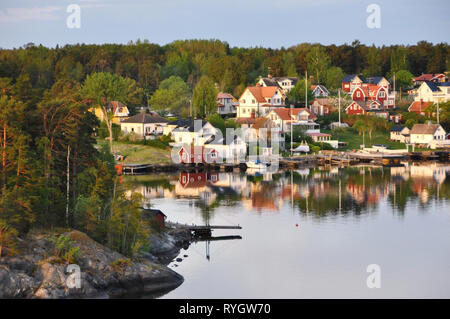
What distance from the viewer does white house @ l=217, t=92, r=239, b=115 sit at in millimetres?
77625

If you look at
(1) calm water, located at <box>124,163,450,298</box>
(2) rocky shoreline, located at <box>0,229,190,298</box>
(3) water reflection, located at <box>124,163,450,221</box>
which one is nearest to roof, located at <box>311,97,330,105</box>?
(3) water reflection, located at <box>124,163,450,221</box>

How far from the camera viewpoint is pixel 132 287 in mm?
24250

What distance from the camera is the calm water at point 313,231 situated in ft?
83.8

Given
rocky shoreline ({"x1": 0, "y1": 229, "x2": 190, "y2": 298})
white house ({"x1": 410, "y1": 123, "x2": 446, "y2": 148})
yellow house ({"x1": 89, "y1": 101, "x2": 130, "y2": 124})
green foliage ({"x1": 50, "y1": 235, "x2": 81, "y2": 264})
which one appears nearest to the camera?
rocky shoreline ({"x1": 0, "y1": 229, "x2": 190, "y2": 298})

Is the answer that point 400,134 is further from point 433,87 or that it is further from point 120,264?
point 120,264

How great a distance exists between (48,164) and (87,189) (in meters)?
1.94

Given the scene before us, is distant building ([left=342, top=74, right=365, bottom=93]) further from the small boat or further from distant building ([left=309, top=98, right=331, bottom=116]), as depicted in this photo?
the small boat

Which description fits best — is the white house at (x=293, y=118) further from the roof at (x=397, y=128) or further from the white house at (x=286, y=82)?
the white house at (x=286, y=82)

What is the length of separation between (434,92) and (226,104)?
72.2 ft

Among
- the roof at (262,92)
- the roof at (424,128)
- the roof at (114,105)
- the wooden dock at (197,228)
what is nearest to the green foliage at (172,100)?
the roof at (114,105)

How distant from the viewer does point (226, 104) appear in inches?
3098

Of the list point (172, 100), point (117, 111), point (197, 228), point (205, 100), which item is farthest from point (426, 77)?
point (197, 228)

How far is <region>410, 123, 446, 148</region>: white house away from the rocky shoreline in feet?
141
